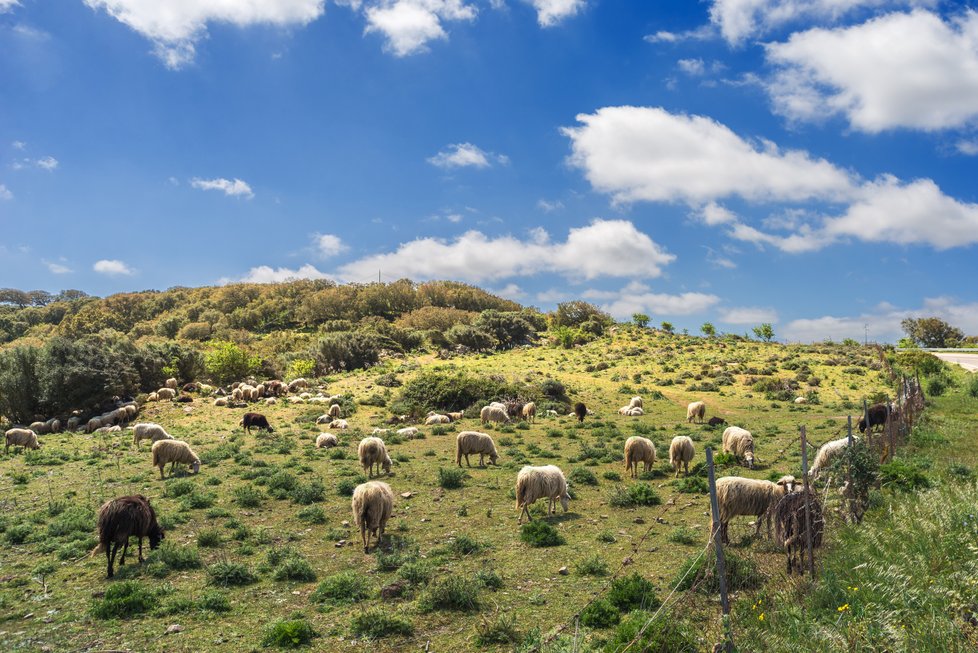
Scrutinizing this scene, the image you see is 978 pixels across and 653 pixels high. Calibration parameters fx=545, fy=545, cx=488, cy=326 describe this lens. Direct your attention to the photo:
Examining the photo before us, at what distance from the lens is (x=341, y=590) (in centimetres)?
1038

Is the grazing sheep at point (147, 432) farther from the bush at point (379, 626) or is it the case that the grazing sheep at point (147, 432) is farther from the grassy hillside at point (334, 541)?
the bush at point (379, 626)

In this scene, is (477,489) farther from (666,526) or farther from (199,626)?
(199,626)

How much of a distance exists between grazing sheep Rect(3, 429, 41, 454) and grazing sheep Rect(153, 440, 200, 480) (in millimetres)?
13962

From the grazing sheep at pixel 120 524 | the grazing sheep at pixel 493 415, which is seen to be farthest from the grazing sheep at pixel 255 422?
the grazing sheep at pixel 120 524

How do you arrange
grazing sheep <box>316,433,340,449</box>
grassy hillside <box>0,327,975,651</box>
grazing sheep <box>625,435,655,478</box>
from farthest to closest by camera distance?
grazing sheep <box>316,433,340,449</box> < grazing sheep <box>625,435,655,478</box> < grassy hillside <box>0,327,975,651</box>

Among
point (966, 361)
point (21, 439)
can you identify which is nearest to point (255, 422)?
point (21, 439)

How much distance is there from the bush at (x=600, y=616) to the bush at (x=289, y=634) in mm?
4425

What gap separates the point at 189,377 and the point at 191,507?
1646 inches

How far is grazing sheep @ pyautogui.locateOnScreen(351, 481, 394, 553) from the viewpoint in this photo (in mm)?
13055

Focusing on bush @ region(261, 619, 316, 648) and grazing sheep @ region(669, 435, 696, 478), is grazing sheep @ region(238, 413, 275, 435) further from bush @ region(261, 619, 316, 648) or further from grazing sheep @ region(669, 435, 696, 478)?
bush @ region(261, 619, 316, 648)

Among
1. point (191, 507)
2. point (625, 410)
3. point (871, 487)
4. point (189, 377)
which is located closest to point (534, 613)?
point (871, 487)

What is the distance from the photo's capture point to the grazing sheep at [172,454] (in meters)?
20.5

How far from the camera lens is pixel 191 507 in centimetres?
1620

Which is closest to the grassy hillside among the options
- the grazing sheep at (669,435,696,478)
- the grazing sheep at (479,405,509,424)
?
the grazing sheep at (669,435,696,478)
